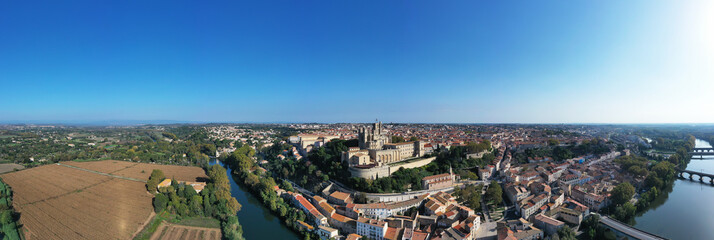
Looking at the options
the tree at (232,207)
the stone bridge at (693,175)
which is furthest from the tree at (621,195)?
the tree at (232,207)

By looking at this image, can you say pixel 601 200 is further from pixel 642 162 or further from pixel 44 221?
pixel 44 221

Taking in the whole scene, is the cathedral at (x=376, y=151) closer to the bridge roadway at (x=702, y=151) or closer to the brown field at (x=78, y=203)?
the brown field at (x=78, y=203)

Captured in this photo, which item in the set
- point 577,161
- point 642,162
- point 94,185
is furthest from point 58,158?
point 642,162

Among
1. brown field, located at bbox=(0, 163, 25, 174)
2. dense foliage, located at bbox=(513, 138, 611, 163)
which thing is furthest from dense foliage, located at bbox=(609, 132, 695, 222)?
brown field, located at bbox=(0, 163, 25, 174)

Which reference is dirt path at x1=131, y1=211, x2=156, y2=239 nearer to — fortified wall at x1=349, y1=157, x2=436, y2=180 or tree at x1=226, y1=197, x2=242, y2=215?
tree at x1=226, y1=197, x2=242, y2=215

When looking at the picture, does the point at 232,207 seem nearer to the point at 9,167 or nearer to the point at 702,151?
the point at 9,167

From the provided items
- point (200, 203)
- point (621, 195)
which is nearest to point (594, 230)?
point (621, 195)
